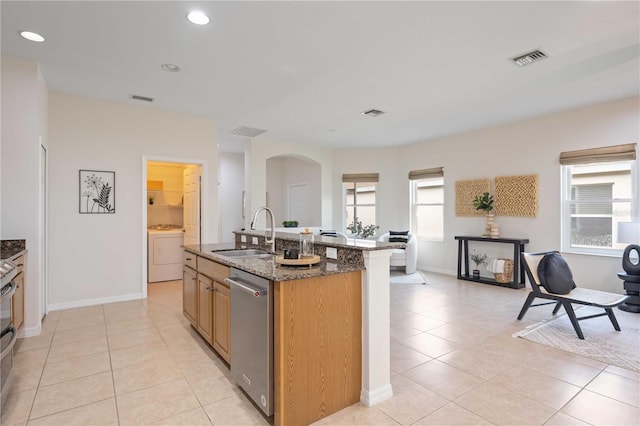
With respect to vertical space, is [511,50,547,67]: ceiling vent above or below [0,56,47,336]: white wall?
above

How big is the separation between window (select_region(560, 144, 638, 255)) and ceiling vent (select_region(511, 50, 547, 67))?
2.38 meters

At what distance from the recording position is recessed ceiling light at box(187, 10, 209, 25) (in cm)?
256

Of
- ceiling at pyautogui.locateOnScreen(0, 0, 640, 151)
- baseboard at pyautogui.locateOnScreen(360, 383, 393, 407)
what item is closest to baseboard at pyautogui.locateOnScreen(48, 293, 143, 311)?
ceiling at pyautogui.locateOnScreen(0, 0, 640, 151)

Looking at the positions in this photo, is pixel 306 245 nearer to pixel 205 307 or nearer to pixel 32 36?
pixel 205 307

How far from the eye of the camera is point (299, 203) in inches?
351

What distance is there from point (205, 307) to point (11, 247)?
6.79 ft

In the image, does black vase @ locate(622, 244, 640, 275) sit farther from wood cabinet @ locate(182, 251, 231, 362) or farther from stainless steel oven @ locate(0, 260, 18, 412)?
stainless steel oven @ locate(0, 260, 18, 412)

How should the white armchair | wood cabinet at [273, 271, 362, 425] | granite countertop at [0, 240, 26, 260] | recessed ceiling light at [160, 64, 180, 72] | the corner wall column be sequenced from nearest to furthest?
1. wood cabinet at [273, 271, 362, 425]
2. the corner wall column
3. granite countertop at [0, 240, 26, 260]
4. recessed ceiling light at [160, 64, 180, 72]
5. the white armchair

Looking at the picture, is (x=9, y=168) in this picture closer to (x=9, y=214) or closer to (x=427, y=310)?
(x=9, y=214)

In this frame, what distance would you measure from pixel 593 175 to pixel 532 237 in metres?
1.24

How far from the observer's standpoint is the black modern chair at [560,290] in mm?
3332

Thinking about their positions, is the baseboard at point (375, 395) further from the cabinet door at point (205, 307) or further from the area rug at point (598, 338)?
the area rug at point (598, 338)

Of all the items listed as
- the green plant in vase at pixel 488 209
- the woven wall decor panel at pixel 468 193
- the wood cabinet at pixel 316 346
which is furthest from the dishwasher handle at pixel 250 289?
the woven wall decor panel at pixel 468 193

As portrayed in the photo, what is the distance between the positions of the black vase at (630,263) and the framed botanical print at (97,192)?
6783 mm
